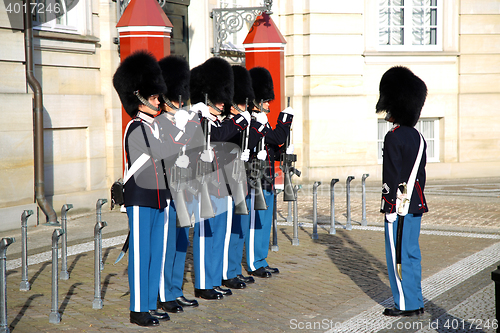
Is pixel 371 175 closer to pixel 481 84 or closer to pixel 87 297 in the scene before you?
pixel 481 84

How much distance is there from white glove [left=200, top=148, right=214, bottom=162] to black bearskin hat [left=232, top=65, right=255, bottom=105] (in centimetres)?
85

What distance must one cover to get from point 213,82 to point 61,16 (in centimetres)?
526

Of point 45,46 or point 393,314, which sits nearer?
point 393,314

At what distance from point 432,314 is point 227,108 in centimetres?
264

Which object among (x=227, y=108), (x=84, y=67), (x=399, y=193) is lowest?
Answer: (x=399, y=193)

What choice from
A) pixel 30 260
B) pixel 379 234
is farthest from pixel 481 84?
pixel 30 260

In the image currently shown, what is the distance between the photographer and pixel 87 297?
5434mm

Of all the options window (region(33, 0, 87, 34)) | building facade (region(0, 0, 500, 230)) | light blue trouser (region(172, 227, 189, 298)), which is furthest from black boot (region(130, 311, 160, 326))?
building facade (region(0, 0, 500, 230))

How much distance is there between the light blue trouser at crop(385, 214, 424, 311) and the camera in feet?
15.8

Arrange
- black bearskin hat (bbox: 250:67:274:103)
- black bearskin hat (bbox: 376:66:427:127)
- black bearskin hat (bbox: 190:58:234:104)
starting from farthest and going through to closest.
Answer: black bearskin hat (bbox: 250:67:274:103) < black bearskin hat (bbox: 190:58:234:104) < black bearskin hat (bbox: 376:66:427:127)

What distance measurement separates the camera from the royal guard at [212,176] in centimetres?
527

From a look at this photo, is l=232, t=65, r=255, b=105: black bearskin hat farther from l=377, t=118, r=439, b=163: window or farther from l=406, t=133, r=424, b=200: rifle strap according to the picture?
l=377, t=118, r=439, b=163: window

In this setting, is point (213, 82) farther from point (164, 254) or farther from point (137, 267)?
point (137, 267)

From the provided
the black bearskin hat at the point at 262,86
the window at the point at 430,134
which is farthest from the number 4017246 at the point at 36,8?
the window at the point at 430,134
